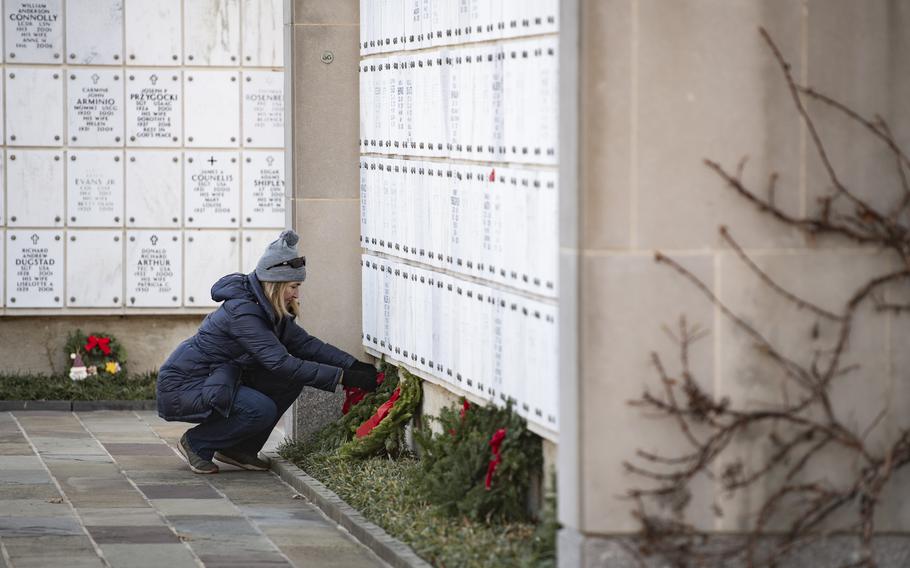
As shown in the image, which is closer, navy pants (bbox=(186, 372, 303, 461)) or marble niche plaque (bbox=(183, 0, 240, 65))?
navy pants (bbox=(186, 372, 303, 461))

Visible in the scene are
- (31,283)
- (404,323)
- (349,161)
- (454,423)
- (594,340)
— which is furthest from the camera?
(31,283)

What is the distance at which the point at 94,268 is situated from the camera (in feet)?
42.8

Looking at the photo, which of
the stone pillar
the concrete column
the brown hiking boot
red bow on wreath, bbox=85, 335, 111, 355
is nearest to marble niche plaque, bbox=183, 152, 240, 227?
red bow on wreath, bbox=85, 335, 111, 355

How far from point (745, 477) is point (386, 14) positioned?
14.9 ft

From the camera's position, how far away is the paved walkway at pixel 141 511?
7703 millimetres

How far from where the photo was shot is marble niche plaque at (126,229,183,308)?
42.9 feet

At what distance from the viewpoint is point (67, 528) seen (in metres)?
8.25

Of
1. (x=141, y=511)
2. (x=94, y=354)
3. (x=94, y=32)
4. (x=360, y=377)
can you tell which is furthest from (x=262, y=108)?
(x=141, y=511)

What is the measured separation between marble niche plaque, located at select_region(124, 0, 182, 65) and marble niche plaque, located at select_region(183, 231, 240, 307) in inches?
51.4

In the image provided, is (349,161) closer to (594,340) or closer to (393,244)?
(393,244)

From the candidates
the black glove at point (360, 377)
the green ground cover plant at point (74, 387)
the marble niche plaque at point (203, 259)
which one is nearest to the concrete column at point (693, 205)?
the black glove at point (360, 377)

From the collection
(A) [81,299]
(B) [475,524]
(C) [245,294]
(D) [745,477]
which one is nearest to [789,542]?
(D) [745,477]

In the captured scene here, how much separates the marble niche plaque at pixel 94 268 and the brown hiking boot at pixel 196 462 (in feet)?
10.6

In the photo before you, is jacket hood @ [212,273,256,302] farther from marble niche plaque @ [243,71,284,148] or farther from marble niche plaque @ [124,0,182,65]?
marble niche plaque @ [124,0,182,65]
